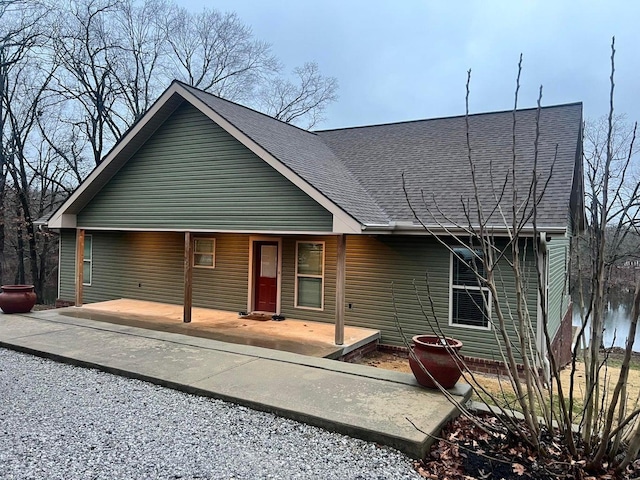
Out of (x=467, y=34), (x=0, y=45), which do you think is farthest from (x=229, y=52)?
(x=467, y=34)

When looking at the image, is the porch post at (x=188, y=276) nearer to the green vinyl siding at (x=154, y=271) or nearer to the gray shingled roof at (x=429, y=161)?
the green vinyl siding at (x=154, y=271)

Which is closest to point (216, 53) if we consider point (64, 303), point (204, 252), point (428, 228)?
point (64, 303)

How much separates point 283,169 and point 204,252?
436cm

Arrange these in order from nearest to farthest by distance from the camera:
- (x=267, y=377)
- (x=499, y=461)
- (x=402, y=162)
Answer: (x=499, y=461)
(x=267, y=377)
(x=402, y=162)

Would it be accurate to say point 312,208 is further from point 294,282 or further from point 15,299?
point 15,299

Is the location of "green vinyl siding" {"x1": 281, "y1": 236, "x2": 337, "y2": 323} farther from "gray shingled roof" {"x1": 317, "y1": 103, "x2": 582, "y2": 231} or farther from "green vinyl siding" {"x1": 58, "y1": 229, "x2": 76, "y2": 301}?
"green vinyl siding" {"x1": 58, "y1": 229, "x2": 76, "y2": 301}

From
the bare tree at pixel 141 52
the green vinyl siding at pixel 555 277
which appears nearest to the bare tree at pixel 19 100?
the bare tree at pixel 141 52

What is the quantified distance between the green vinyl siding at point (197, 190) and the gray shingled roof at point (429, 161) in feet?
1.54

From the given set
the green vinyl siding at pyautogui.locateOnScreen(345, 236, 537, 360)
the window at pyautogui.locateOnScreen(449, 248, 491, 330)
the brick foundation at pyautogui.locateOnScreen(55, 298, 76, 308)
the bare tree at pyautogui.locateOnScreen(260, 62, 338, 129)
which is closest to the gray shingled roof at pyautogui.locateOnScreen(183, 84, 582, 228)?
the green vinyl siding at pyautogui.locateOnScreen(345, 236, 537, 360)

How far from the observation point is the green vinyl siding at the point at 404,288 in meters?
7.71

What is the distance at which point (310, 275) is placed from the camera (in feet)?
31.6

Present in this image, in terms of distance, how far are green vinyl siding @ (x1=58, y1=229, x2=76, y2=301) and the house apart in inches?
100

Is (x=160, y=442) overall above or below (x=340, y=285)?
below

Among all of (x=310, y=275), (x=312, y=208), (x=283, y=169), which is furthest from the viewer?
(x=310, y=275)
